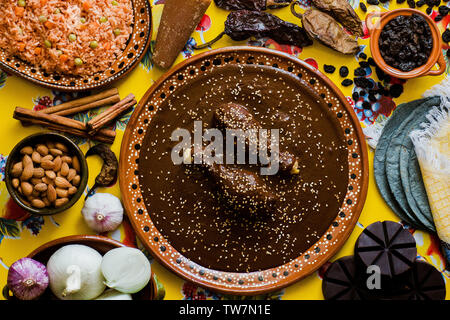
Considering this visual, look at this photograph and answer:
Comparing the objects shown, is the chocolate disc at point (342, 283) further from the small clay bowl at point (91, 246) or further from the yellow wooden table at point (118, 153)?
the small clay bowl at point (91, 246)

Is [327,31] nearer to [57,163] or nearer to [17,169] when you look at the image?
[57,163]

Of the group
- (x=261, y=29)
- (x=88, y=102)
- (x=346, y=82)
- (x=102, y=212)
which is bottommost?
(x=102, y=212)

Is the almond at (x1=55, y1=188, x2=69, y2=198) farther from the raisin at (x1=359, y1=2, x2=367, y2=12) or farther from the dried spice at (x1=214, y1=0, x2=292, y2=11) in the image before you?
the raisin at (x1=359, y1=2, x2=367, y2=12)

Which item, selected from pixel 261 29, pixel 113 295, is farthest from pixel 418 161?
pixel 113 295

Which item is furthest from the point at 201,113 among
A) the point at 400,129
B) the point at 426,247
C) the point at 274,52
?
the point at 426,247

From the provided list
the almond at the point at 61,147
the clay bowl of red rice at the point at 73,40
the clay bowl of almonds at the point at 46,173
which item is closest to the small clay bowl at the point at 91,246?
the clay bowl of almonds at the point at 46,173

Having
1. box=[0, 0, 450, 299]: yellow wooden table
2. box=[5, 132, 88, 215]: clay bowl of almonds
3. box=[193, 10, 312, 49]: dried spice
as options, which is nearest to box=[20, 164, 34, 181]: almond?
box=[5, 132, 88, 215]: clay bowl of almonds
